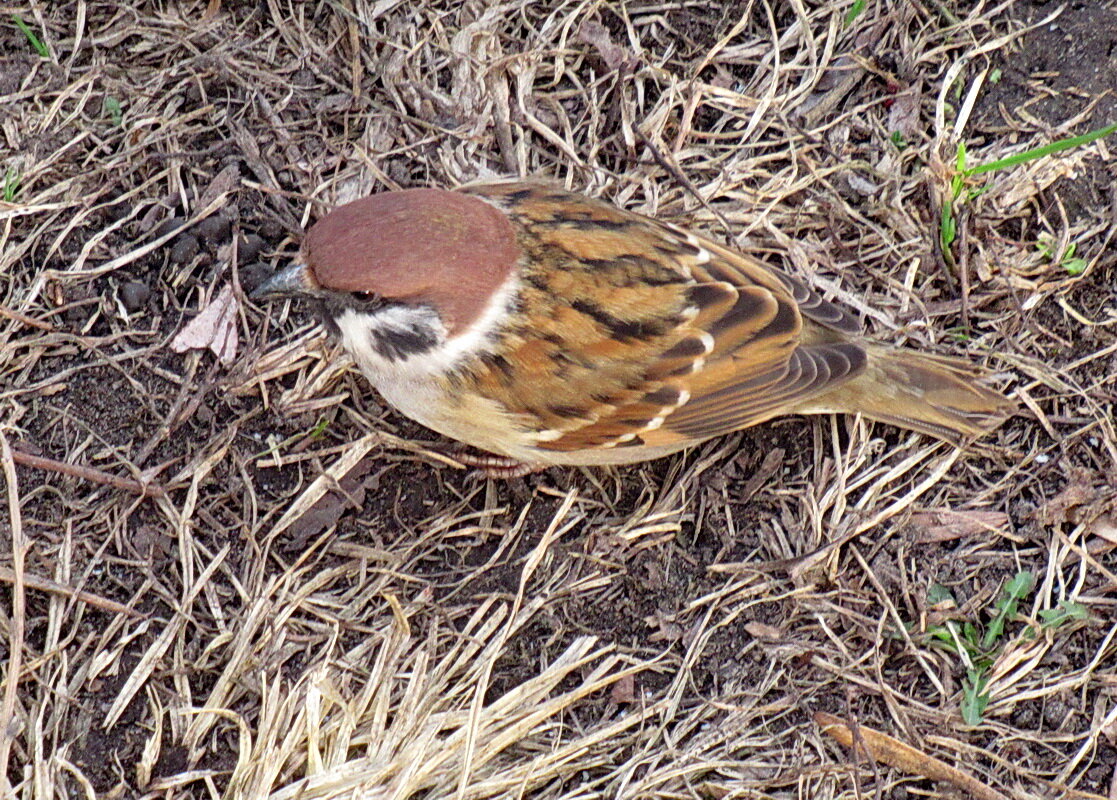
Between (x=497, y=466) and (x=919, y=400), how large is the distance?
1475 millimetres

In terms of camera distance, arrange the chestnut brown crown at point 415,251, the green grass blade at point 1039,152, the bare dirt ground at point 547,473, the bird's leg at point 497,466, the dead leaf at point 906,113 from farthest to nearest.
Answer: the dead leaf at point 906,113 < the bird's leg at point 497,466 < the green grass blade at point 1039,152 < the bare dirt ground at point 547,473 < the chestnut brown crown at point 415,251

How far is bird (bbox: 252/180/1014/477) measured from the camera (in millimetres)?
3797

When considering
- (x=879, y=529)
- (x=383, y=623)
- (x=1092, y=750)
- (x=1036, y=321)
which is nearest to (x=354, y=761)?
(x=383, y=623)

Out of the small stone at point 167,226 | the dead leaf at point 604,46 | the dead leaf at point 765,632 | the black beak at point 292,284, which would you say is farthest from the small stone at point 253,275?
the dead leaf at point 765,632

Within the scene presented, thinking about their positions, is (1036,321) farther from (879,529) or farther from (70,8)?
(70,8)

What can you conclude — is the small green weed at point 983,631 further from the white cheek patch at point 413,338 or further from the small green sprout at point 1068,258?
the white cheek patch at point 413,338

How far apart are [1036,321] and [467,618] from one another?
232 cm

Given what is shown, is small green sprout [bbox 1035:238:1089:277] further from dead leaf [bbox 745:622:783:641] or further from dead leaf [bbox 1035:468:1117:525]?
dead leaf [bbox 745:622:783:641]

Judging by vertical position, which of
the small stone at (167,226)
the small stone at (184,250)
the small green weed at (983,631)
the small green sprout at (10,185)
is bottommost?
the small green weed at (983,631)

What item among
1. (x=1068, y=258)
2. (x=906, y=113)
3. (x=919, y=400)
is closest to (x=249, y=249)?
(x=919, y=400)

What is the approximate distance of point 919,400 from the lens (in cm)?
436

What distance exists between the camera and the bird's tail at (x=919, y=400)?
14.3 feet

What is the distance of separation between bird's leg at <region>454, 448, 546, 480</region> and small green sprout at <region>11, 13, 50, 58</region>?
224 centimetres

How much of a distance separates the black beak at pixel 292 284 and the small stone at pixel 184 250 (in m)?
1.00
